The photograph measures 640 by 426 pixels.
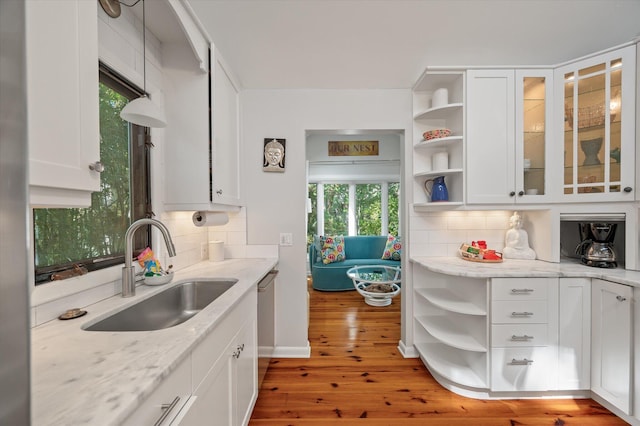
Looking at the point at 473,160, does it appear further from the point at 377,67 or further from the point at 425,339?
the point at 425,339

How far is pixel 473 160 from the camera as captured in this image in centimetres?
208

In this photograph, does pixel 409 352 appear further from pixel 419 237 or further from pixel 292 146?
pixel 292 146

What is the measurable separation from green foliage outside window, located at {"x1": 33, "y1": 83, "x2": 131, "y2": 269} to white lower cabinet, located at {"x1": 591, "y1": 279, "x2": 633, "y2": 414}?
2.94 metres

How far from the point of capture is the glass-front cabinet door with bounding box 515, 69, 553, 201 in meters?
2.05

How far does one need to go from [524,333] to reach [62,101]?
2.59 meters

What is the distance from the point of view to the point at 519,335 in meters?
1.80

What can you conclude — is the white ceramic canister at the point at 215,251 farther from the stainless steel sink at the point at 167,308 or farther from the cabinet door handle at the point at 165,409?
the cabinet door handle at the point at 165,409

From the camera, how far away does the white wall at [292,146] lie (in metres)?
2.41

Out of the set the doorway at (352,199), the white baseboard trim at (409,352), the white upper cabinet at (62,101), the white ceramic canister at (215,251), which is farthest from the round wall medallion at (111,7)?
the doorway at (352,199)

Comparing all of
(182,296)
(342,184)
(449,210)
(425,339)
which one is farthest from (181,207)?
(342,184)

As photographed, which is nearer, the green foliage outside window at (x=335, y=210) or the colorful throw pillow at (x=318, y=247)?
the colorful throw pillow at (x=318, y=247)

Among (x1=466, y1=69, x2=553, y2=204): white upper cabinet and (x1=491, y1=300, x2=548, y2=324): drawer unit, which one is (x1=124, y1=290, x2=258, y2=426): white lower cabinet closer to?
(x1=491, y1=300, x2=548, y2=324): drawer unit

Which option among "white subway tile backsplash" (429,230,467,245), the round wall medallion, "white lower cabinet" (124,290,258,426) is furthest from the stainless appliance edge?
"white subway tile backsplash" (429,230,467,245)

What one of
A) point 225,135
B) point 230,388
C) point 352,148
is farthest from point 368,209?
point 230,388
